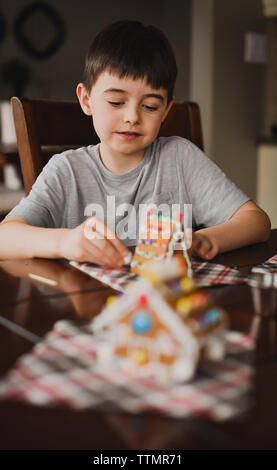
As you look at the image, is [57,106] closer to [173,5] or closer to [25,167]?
[25,167]

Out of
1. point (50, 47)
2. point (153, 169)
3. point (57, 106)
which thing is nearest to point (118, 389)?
point (153, 169)

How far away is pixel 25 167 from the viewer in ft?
4.69

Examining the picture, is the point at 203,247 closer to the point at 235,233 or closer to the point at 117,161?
the point at 235,233

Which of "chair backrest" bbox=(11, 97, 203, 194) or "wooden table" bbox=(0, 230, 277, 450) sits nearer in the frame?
"wooden table" bbox=(0, 230, 277, 450)

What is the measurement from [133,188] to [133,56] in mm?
354

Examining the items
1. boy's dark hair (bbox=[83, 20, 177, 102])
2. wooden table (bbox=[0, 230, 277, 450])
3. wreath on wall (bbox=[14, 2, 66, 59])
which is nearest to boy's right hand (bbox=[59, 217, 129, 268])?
wooden table (bbox=[0, 230, 277, 450])

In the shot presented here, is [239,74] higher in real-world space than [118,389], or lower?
higher

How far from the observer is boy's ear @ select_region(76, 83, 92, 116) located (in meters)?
1.37

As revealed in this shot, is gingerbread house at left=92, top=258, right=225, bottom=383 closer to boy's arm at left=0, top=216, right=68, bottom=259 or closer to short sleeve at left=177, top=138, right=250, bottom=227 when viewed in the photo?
boy's arm at left=0, top=216, right=68, bottom=259

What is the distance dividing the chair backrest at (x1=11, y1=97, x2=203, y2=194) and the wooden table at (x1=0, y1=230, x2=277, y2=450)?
0.67 m

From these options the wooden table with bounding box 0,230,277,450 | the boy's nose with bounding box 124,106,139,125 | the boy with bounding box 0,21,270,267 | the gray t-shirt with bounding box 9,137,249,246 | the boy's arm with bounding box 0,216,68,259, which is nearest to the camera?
the wooden table with bounding box 0,230,277,450

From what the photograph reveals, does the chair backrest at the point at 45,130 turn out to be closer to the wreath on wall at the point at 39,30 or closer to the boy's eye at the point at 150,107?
the boy's eye at the point at 150,107
